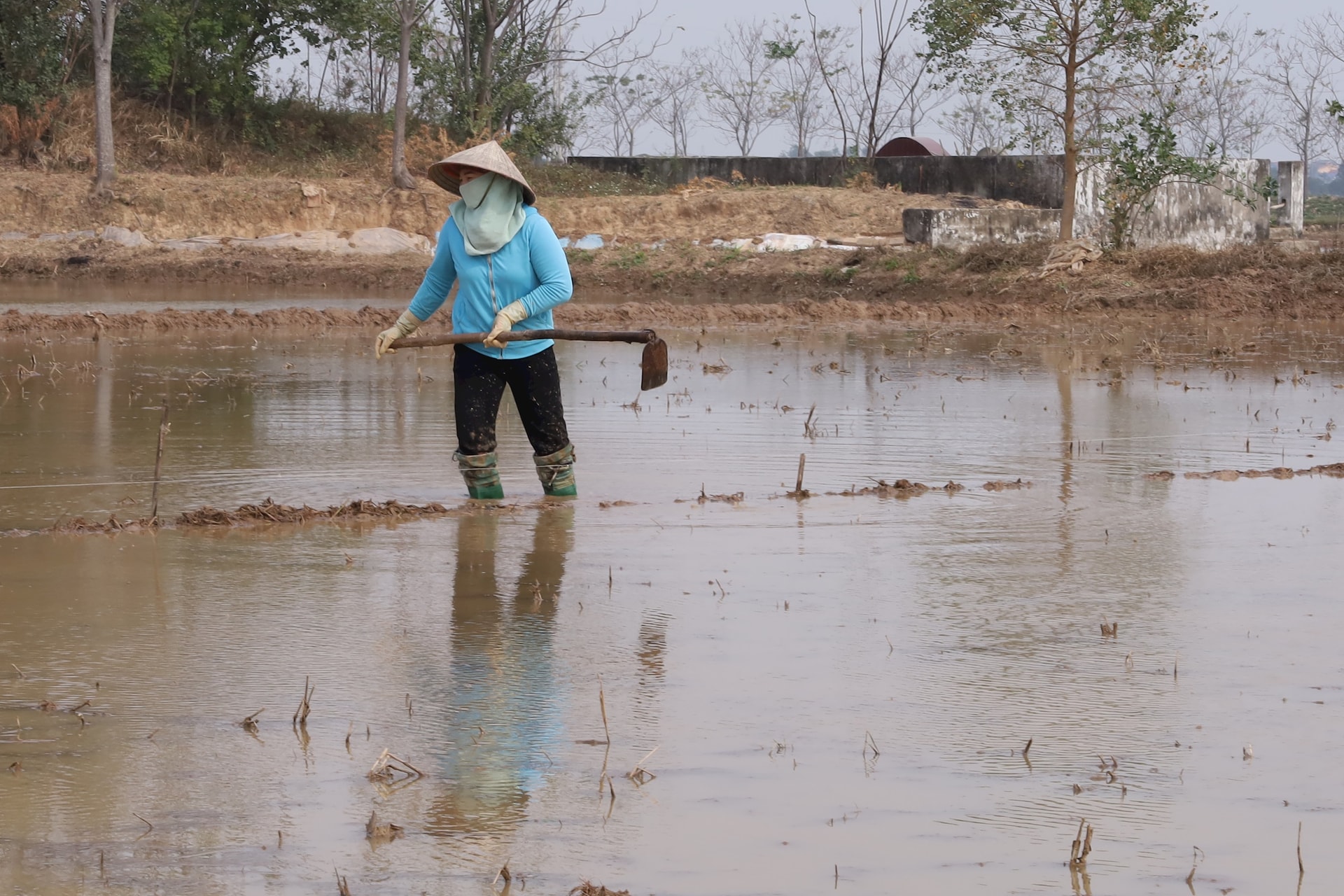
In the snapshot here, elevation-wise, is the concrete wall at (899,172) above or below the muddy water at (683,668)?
above

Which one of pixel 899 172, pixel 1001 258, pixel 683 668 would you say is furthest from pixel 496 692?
pixel 899 172

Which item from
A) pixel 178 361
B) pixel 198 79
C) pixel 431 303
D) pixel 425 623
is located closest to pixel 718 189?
pixel 198 79

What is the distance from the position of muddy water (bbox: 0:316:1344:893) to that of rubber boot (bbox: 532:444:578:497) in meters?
0.11

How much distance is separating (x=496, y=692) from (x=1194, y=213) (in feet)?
78.9

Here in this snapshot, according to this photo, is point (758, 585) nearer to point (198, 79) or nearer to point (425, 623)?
point (425, 623)

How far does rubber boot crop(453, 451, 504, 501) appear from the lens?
277 inches

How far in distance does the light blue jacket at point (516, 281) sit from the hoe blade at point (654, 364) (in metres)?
0.55

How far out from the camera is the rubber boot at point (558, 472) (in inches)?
285

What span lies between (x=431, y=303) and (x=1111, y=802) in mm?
4481

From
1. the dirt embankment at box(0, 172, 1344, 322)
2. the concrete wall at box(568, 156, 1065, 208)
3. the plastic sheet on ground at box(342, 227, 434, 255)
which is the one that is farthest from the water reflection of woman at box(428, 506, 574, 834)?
the concrete wall at box(568, 156, 1065, 208)

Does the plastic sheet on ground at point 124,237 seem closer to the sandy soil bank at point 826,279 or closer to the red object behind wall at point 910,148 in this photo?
the sandy soil bank at point 826,279

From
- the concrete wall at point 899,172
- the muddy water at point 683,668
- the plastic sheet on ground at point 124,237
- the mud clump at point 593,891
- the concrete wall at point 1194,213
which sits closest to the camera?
the mud clump at point 593,891

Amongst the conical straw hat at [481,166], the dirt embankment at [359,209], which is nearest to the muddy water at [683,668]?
the conical straw hat at [481,166]

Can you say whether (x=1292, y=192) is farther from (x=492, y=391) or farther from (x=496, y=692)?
(x=496, y=692)
